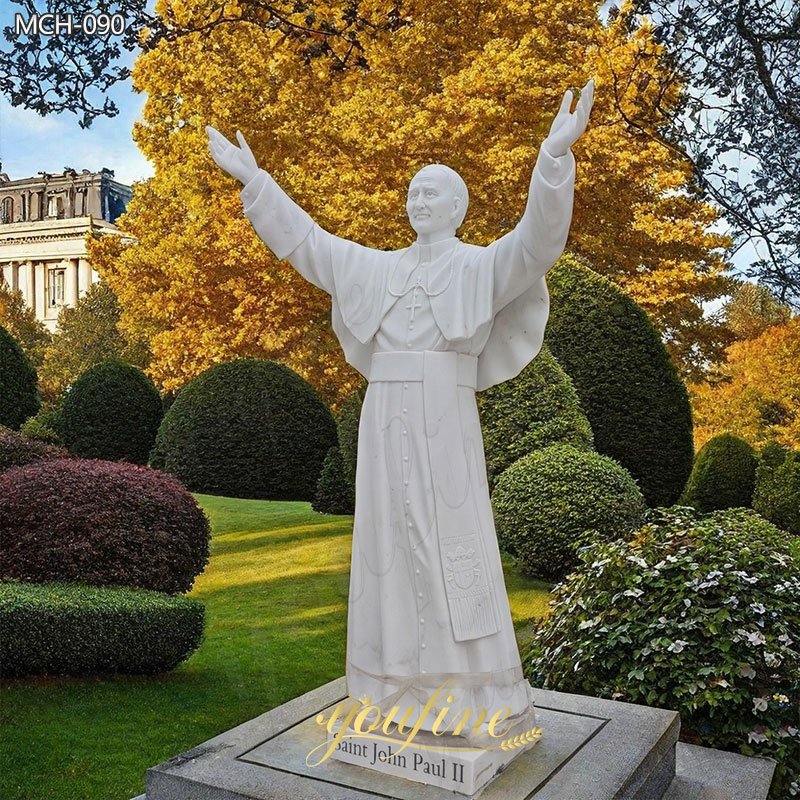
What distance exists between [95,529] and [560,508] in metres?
3.30

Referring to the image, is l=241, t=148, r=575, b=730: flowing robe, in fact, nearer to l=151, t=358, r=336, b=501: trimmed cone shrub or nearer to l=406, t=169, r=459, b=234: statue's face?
l=406, t=169, r=459, b=234: statue's face

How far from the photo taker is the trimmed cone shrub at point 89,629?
14.9 feet

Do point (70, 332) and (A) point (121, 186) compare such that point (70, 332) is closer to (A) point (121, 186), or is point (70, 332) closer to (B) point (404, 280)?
(A) point (121, 186)

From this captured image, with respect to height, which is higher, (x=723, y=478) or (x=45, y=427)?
(x=45, y=427)

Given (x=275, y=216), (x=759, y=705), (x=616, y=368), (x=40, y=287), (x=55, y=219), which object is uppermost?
(x=55, y=219)

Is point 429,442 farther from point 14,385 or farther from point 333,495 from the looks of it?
point 14,385

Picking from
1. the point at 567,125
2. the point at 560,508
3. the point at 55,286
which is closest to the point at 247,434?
the point at 560,508

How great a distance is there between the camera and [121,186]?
13664 mm

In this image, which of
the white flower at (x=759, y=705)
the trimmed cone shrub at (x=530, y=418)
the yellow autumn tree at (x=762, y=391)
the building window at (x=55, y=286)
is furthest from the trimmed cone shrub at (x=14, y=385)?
the white flower at (x=759, y=705)

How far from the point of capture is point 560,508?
6.71 metres

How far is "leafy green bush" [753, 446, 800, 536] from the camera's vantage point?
923 centimetres

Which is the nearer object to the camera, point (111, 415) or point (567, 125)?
point (567, 125)

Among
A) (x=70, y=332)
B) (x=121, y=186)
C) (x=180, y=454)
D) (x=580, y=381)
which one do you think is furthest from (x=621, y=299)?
(x=70, y=332)

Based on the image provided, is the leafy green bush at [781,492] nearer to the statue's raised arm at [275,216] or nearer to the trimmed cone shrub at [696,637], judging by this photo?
the trimmed cone shrub at [696,637]
